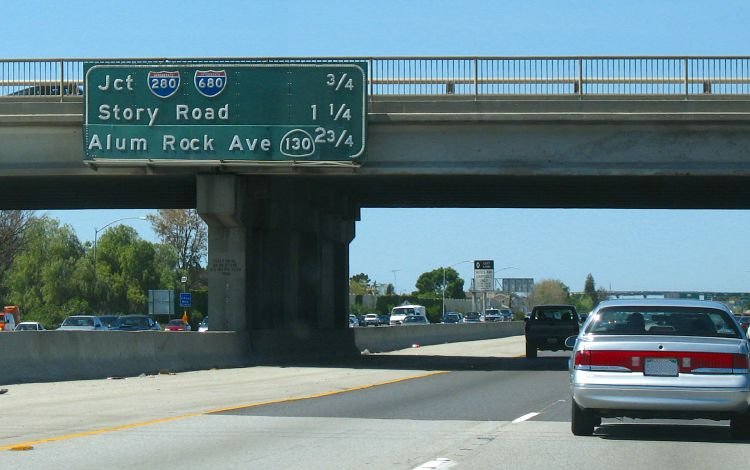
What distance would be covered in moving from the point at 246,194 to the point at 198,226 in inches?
3379

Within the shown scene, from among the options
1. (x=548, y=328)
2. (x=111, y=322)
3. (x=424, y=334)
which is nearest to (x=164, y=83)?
(x=548, y=328)

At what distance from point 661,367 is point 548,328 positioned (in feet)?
86.4

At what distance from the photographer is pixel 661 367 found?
519 inches

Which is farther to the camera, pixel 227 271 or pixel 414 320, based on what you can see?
pixel 414 320

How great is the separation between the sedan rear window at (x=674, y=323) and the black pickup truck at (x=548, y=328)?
2486 cm

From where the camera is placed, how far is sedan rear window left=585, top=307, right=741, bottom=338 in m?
13.8

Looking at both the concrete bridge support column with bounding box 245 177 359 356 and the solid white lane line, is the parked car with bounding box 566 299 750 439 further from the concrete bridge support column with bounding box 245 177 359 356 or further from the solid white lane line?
the concrete bridge support column with bounding box 245 177 359 356

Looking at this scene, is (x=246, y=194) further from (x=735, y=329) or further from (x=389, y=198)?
(x=735, y=329)

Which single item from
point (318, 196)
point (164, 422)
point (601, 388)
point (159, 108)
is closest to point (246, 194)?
point (159, 108)

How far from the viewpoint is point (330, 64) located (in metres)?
29.8

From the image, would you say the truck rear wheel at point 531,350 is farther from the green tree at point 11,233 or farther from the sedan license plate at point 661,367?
the green tree at point 11,233

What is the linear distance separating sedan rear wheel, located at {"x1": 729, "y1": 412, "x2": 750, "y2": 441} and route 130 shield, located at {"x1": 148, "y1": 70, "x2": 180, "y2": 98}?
19.4 m

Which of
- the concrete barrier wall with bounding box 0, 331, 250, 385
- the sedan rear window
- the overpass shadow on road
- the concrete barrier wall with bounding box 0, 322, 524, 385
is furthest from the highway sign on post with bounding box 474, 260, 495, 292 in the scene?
the sedan rear window

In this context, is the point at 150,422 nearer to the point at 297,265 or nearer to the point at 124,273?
the point at 297,265
